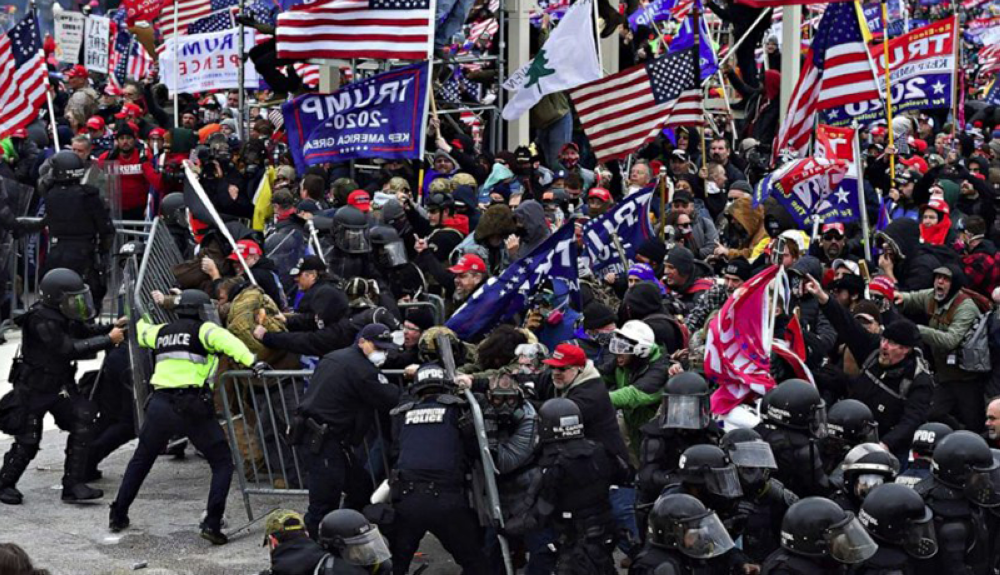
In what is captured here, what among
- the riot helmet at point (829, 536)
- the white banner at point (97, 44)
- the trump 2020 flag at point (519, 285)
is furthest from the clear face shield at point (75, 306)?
the white banner at point (97, 44)

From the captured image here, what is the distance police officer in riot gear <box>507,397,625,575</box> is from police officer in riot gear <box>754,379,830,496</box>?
1.03 metres

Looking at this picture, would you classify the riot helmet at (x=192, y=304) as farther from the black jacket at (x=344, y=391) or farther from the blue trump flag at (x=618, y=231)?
the blue trump flag at (x=618, y=231)

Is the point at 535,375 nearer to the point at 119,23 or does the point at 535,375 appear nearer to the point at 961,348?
the point at 961,348

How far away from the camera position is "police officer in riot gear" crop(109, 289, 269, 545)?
1277 centimetres

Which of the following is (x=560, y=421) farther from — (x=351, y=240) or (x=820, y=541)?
(x=351, y=240)

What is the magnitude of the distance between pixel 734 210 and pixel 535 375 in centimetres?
449

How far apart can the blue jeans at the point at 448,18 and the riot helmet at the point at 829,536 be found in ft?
35.9

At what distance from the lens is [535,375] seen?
1214 cm

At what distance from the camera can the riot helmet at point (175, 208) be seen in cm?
1688

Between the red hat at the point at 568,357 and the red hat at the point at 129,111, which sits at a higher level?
the red hat at the point at 129,111

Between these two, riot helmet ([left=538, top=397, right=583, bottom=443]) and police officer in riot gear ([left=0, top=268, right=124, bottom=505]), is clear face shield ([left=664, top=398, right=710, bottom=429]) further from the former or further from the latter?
police officer in riot gear ([left=0, top=268, right=124, bottom=505])

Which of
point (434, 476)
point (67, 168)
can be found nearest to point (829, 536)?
point (434, 476)

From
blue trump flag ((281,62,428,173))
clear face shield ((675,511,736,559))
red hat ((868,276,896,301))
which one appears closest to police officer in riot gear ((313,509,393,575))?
clear face shield ((675,511,736,559))

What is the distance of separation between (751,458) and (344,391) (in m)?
3.11
